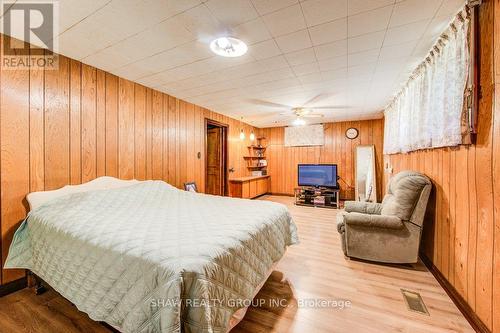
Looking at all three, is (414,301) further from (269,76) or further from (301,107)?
(301,107)

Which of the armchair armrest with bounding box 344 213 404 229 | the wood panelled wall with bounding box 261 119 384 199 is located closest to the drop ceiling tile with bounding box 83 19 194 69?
the armchair armrest with bounding box 344 213 404 229

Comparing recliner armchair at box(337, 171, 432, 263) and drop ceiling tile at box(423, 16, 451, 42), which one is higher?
drop ceiling tile at box(423, 16, 451, 42)

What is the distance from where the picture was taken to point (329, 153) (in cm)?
626

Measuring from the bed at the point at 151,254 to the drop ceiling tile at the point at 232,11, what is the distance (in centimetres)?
169

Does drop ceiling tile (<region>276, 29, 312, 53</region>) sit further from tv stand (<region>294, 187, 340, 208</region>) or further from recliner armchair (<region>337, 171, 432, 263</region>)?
tv stand (<region>294, 187, 340, 208</region>)

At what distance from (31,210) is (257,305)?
7.51 feet

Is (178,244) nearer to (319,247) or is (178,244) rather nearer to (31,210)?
(31,210)

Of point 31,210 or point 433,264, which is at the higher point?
point 31,210

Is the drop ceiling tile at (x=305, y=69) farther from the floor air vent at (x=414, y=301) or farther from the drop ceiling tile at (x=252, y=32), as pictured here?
the floor air vent at (x=414, y=301)

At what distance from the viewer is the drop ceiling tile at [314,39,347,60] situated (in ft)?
6.81

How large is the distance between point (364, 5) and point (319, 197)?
14.7 feet

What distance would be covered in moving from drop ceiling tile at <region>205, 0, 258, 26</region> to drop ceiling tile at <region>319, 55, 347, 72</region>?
3.84 feet

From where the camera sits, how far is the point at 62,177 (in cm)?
228

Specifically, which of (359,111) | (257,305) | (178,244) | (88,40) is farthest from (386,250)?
(88,40)
